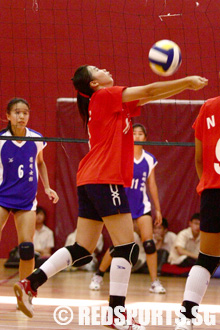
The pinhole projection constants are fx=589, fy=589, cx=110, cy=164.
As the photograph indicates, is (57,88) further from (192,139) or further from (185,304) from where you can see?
(185,304)

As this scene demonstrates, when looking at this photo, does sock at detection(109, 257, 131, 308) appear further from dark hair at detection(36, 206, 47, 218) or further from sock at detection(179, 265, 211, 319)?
dark hair at detection(36, 206, 47, 218)

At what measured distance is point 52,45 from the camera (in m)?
9.62

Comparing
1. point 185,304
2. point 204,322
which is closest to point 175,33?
point 204,322

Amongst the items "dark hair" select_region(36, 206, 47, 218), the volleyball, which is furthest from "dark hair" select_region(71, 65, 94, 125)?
"dark hair" select_region(36, 206, 47, 218)

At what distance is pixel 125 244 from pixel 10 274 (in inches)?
193

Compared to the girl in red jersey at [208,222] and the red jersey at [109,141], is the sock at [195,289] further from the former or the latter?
the red jersey at [109,141]

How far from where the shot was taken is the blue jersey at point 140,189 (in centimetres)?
706

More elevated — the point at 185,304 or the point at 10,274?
the point at 185,304

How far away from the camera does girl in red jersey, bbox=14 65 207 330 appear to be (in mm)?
3846

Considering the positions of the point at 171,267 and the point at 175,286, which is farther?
the point at 171,267

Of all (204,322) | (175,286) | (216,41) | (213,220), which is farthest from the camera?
(216,41)

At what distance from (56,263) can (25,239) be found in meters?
1.17

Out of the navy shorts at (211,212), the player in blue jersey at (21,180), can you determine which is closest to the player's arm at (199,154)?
the navy shorts at (211,212)

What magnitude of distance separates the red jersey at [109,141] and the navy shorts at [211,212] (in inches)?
24.1
